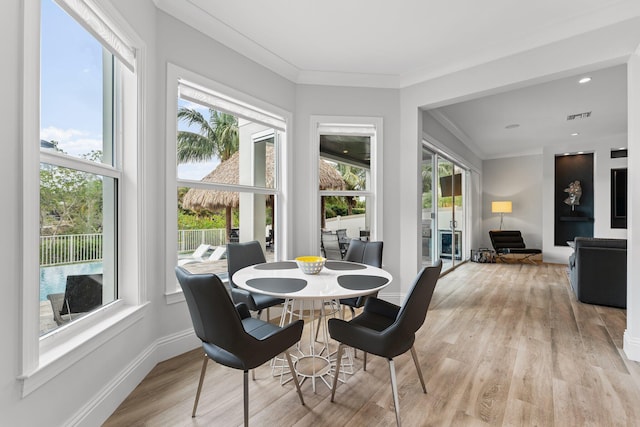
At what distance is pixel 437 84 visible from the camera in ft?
11.1

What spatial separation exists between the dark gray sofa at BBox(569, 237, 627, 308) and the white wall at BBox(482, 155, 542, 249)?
392 centimetres

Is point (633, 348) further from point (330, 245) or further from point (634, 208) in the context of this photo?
point (330, 245)

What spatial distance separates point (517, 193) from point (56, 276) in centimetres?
892

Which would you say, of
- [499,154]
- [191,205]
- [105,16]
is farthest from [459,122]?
[105,16]

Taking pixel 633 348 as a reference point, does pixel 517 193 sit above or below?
above

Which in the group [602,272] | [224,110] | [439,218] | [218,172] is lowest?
[602,272]

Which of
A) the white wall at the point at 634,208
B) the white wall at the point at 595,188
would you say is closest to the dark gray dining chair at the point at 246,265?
the white wall at the point at 634,208

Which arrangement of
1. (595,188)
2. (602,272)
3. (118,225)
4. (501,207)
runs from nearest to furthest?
1. (118,225)
2. (602,272)
3. (595,188)
4. (501,207)

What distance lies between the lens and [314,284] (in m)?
1.88

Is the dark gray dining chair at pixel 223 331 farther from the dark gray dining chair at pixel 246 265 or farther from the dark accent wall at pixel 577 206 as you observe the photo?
the dark accent wall at pixel 577 206

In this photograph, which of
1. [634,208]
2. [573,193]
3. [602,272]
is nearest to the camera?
[634,208]

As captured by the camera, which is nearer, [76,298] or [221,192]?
[76,298]

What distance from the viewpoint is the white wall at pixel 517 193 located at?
7.43m

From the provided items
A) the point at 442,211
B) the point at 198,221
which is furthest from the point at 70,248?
the point at 442,211
